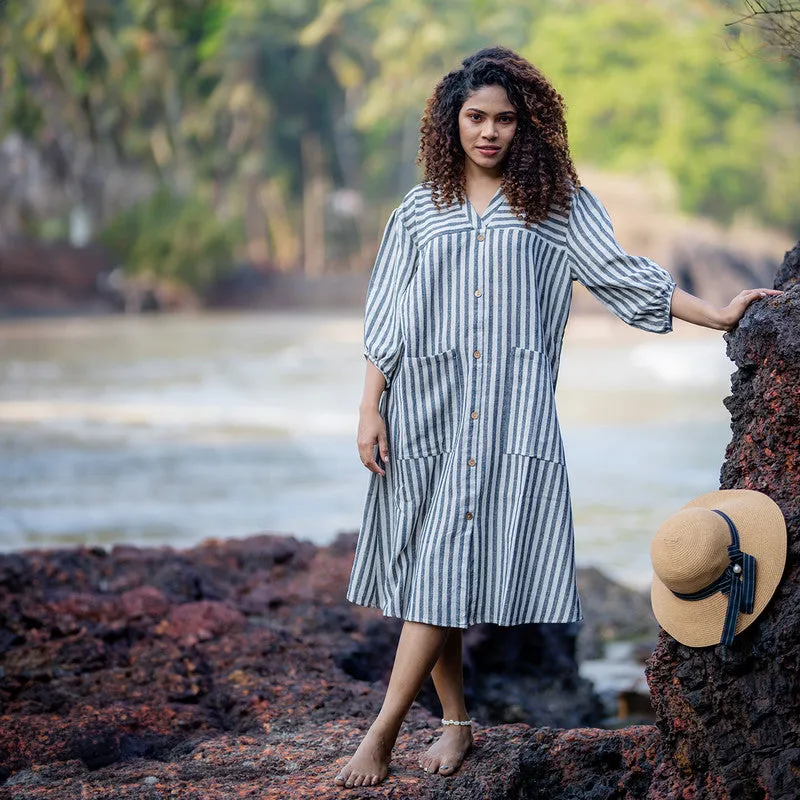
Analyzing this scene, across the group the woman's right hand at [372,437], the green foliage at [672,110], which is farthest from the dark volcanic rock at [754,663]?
the green foliage at [672,110]

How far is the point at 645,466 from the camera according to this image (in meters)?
11.4

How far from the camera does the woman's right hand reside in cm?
254

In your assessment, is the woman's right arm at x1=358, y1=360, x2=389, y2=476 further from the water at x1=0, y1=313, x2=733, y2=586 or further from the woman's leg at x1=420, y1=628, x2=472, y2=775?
the water at x1=0, y1=313, x2=733, y2=586

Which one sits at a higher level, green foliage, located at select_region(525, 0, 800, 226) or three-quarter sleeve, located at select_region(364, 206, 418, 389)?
green foliage, located at select_region(525, 0, 800, 226)

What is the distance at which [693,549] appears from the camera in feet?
6.79

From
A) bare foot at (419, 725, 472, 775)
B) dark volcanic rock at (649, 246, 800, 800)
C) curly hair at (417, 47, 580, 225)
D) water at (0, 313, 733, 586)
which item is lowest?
water at (0, 313, 733, 586)

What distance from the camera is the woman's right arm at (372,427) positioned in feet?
8.32

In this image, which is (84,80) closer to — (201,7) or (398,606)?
(201,7)

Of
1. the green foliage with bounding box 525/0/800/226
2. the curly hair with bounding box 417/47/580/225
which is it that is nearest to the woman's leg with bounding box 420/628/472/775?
the curly hair with bounding box 417/47/580/225

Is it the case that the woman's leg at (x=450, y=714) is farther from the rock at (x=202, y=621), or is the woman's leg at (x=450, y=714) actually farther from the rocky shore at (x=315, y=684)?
the rock at (x=202, y=621)

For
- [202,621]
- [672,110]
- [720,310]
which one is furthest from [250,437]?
[672,110]

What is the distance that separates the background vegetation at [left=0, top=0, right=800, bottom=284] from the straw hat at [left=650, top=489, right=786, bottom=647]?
3182 cm

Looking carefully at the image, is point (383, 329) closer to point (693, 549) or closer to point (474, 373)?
point (474, 373)

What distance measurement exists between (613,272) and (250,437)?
35.7 ft
